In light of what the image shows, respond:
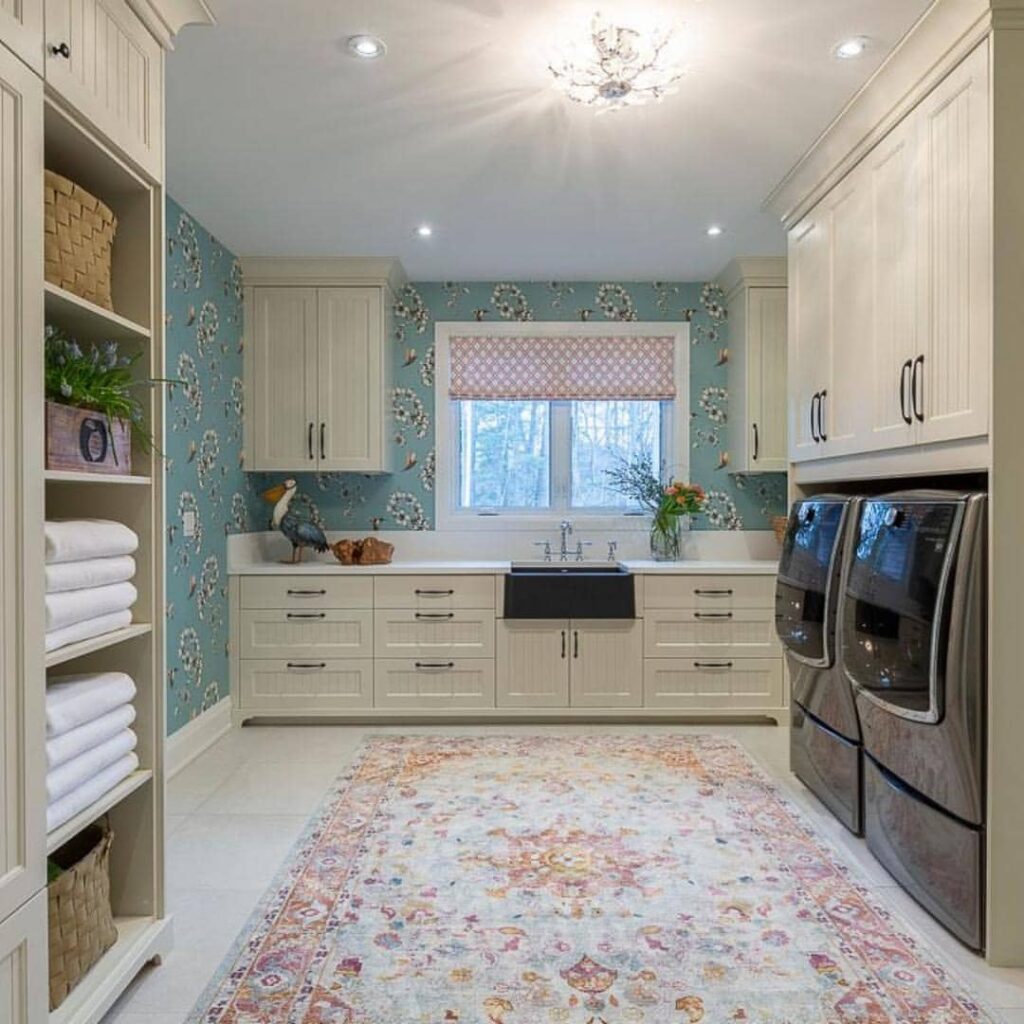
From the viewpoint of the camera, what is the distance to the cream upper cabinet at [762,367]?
4.44 metres

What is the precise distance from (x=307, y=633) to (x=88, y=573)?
2.56 metres

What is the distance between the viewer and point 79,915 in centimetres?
172

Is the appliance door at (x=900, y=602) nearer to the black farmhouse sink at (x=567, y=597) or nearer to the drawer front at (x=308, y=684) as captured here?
the black farmhouse sink at (x=567, y=597)

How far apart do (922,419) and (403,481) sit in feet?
10.1

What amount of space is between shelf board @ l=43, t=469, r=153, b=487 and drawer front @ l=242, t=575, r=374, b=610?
2.29 metres

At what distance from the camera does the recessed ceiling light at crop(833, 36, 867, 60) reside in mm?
2314

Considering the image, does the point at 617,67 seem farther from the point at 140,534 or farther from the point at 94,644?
the point at 94,644

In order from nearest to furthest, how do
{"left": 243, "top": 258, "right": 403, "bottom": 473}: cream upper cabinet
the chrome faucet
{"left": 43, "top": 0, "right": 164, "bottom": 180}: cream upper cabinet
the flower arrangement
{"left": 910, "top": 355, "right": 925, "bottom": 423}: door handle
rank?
{"left": 43, "top": 0, "right": 164, "bottom": 180}: cream upper cabinet → the flower arrangement → {"left": 910, "top": 355, "right": 925, "bottom": 423}: door handle → {"left": 243, "top": 258, "right": 403, "bottom": 473}: cream upper cabinet → the chrome faucet

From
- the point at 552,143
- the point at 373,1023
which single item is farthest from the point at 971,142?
the point at 373,1023

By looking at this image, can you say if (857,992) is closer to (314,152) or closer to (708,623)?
(708,623)

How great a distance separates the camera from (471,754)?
3725 millimetres

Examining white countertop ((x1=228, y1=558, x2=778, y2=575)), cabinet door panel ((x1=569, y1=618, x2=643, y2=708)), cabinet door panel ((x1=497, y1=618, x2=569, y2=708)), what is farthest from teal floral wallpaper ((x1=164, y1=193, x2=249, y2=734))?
cabinet door panel ((x1=569, y1=618, x2=643, y2=708))

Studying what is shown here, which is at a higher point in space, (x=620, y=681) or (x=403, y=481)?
(x=403, y=481)

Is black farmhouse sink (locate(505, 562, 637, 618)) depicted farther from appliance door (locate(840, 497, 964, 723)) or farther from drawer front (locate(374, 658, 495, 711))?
appliance door (locate(840, 497, 964, 723))
